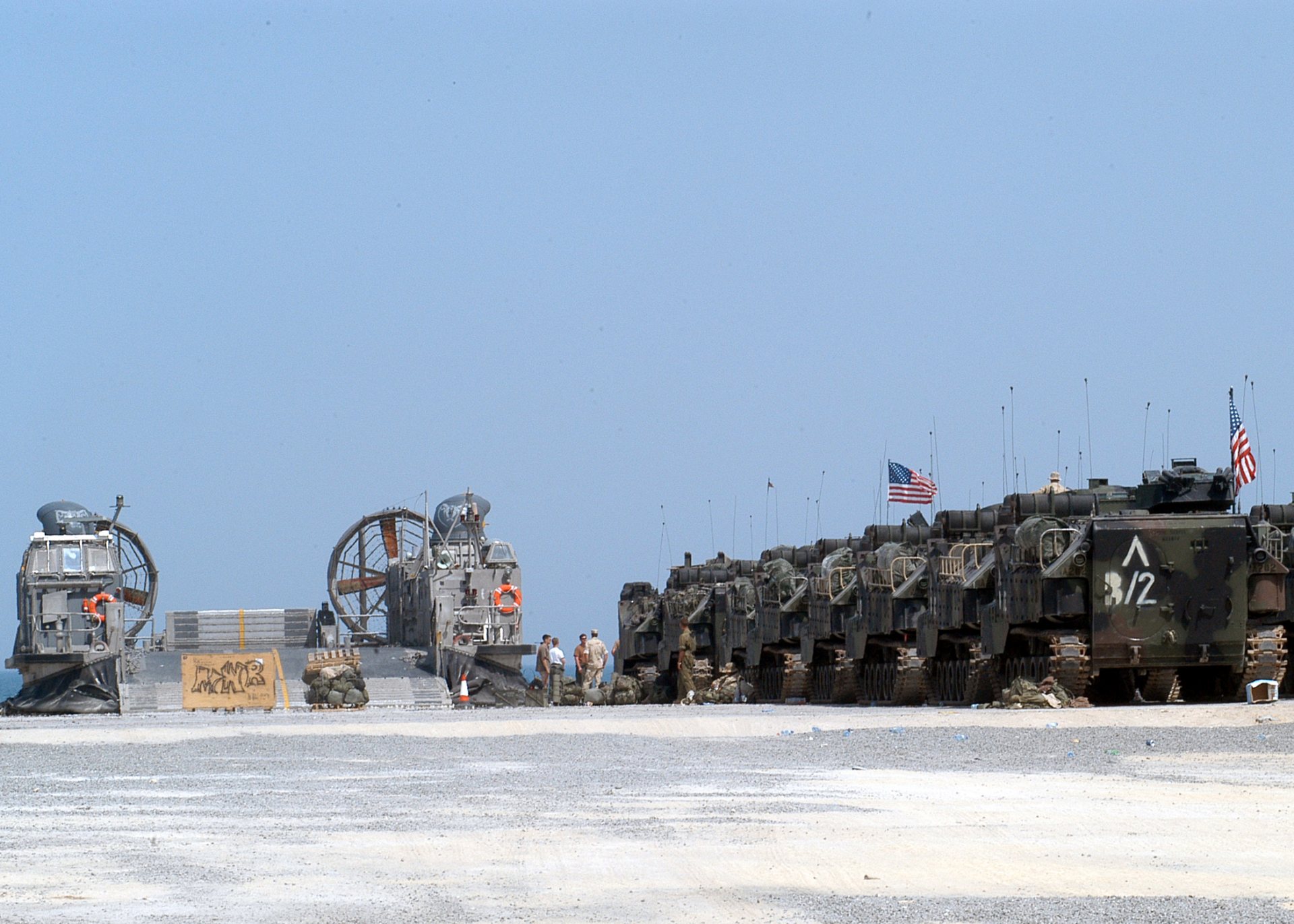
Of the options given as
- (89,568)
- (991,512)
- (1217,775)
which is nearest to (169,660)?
(89,568)

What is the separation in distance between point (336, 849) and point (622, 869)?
1.74 m

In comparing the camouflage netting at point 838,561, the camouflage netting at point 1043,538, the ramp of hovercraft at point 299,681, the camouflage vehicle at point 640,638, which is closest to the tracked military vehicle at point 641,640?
the camouflage vehicle at point 640,638

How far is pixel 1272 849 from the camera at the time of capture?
34.9ft

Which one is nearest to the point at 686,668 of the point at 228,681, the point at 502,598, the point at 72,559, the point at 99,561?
the point at 228,681

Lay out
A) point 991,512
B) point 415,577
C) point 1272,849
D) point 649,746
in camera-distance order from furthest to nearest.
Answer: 1. point 415,577
2. point 991,512
3. point 649,746
4. point 1272,849

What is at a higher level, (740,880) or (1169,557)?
(1169,557)

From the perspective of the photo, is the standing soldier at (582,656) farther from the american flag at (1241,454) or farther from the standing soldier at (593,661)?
the american flag at (1241,454)

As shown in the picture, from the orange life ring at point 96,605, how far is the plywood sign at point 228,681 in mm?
11298

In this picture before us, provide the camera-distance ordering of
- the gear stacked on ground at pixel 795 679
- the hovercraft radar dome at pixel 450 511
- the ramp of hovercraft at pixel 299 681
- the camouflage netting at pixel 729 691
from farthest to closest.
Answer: the hovercraft radar dome at pixel 450 511 < the camouflage netting at pixel 729 691 < the ramp of hovercraft at pixel 299 681 < the gear stacked on ground at pixel 795 679

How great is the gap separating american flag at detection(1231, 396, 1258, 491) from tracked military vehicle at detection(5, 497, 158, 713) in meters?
22.2

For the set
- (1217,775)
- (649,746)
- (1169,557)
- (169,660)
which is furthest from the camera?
(169,660)

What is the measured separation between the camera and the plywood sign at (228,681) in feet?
127

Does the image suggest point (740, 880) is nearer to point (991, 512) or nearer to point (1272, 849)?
point (1272, 849)

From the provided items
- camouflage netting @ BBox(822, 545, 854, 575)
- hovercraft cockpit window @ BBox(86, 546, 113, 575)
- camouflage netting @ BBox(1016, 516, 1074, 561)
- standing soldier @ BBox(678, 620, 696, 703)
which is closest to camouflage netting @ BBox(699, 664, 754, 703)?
standing soldier @ BBox(678, 620, 696, 703)
